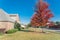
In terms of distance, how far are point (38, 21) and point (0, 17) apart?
9726mm

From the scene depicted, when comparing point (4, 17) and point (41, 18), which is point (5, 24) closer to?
point (4, 17)

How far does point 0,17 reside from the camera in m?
35.0

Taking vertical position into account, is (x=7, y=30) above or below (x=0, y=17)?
below

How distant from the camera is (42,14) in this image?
36.5 m

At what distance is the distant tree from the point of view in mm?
36456

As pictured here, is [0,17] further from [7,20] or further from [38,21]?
[38,21]

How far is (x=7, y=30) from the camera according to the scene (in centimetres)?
3519

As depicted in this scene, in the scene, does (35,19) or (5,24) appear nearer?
(5,24)

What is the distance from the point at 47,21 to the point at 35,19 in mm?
3232

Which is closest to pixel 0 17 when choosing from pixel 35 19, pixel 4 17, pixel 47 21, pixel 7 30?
pixel 4 17

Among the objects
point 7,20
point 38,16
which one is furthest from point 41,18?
point 7,20

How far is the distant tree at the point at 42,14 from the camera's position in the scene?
120 ft

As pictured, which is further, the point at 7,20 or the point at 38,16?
the point at 38,16

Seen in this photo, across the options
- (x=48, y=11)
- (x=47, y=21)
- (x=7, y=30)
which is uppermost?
(x=48, y=11)
